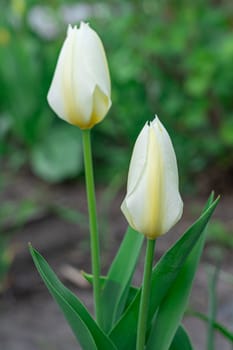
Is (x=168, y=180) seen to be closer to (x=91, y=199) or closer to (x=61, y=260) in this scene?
(x=91, y=199)

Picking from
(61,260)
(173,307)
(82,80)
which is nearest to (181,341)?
(173,307)

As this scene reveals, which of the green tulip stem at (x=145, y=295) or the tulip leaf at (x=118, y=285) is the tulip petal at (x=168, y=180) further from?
the tulip leaf at (x=118, y=285)

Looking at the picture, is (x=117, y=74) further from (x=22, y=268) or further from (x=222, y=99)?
(x=22, y=268)

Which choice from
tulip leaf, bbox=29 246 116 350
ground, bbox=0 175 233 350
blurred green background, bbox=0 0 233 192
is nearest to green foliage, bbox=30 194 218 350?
tulip leaf, bbox=29 246 116 350

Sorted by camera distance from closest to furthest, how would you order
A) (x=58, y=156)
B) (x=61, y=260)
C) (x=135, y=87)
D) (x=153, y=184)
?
(x=153, y=184) < (x=61, y=260) < (x=135, y=87) < (x=58, y=156)

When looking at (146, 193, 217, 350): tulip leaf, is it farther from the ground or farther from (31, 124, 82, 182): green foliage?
(31, 124, 82, 182): green foliage

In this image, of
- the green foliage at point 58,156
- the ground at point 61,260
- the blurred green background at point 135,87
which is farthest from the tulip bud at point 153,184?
the green foliage at point 58,156
